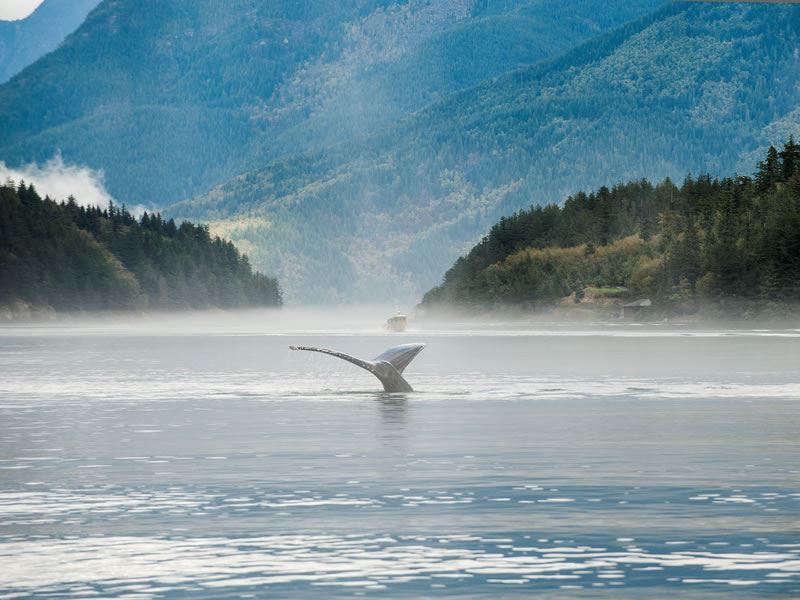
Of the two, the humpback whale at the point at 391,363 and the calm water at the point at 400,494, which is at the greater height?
the humpback whale at the point at 391,363

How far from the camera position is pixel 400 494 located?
1339 inches

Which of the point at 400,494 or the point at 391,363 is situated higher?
the point at 391,363

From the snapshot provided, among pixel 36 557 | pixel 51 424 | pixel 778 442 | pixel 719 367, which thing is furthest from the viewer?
pixel 719 367

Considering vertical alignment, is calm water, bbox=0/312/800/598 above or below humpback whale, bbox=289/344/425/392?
below

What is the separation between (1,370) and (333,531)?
80.0 metres

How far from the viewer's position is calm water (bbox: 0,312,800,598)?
24.5m

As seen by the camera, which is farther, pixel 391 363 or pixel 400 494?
pixel 391 363

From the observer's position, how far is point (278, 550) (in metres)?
26.8

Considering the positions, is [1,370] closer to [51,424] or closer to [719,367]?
[719,367]

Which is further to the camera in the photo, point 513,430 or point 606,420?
point 606,420

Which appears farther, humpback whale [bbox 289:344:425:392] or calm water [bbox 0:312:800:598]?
humpback whale [bbox 289:344:425:392]

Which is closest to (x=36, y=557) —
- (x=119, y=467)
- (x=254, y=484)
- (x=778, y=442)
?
(x=254, y=484)

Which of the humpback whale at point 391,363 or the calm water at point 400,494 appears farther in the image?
the humpback whale at point 391,363

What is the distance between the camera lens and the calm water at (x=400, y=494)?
24500 mm
